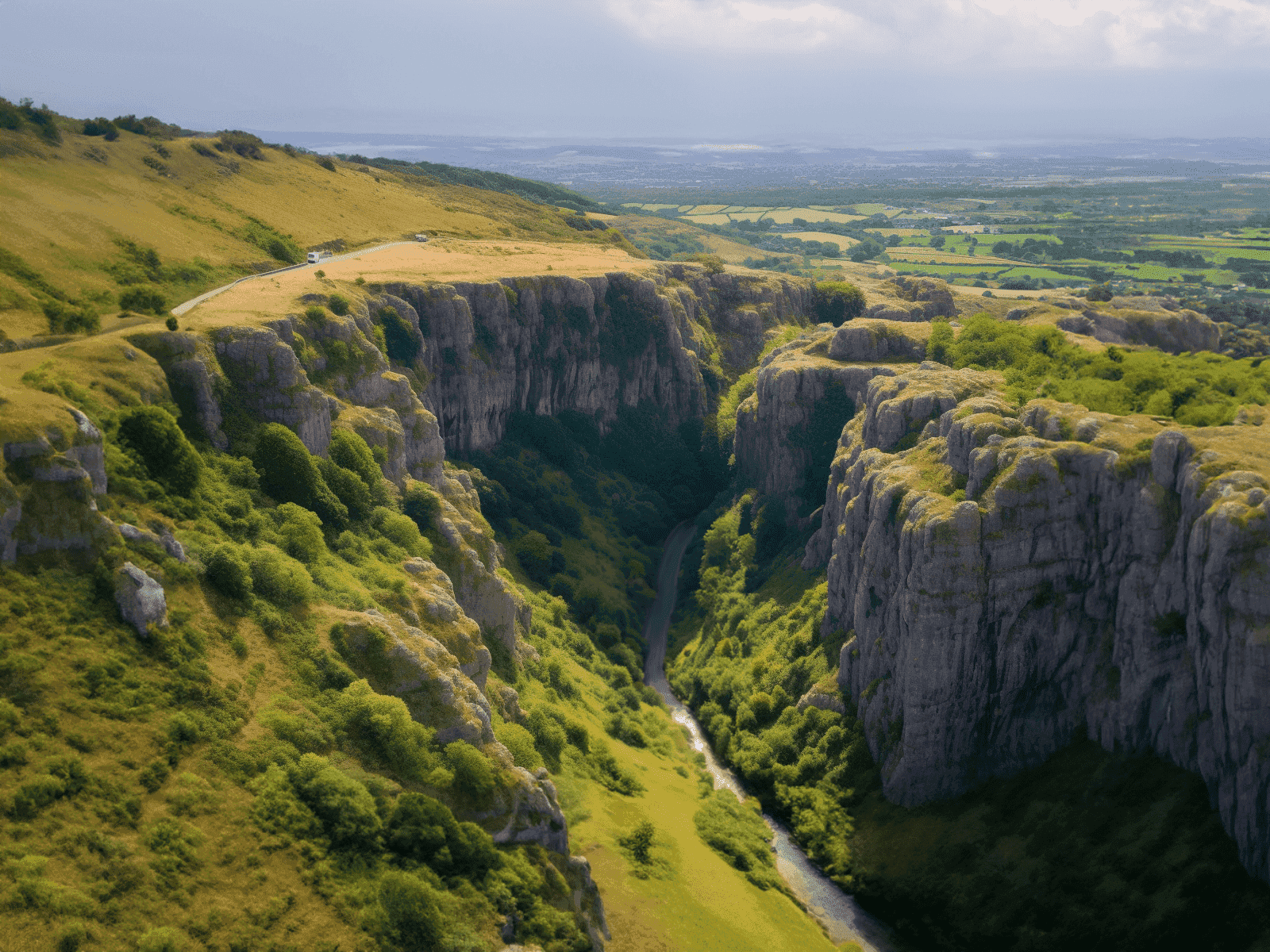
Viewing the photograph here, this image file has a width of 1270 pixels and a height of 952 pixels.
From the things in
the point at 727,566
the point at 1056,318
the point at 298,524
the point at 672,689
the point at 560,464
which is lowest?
the point at 672,689

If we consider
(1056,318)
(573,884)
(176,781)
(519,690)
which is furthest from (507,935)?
(1056,318)

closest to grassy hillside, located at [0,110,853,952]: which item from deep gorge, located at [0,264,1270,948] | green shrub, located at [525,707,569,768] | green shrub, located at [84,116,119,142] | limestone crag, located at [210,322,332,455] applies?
green shrub, located at [525,707,569,768]

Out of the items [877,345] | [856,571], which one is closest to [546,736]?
[856,571]

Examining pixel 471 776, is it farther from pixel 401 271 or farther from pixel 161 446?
pixel 401 271

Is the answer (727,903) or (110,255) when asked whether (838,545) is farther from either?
(110,255)

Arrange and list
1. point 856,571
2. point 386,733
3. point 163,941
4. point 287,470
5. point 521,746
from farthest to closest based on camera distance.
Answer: point 856,571 < point 287,470 < point 521,746 < point 386,733 < point 163,941

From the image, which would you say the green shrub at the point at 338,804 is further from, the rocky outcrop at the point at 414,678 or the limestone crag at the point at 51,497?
the limestone crag at the point at 51,497

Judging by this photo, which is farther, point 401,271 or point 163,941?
point 401,271

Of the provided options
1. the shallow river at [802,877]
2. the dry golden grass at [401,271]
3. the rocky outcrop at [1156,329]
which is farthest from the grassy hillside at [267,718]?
the rocky outcrop at [1156,329]
